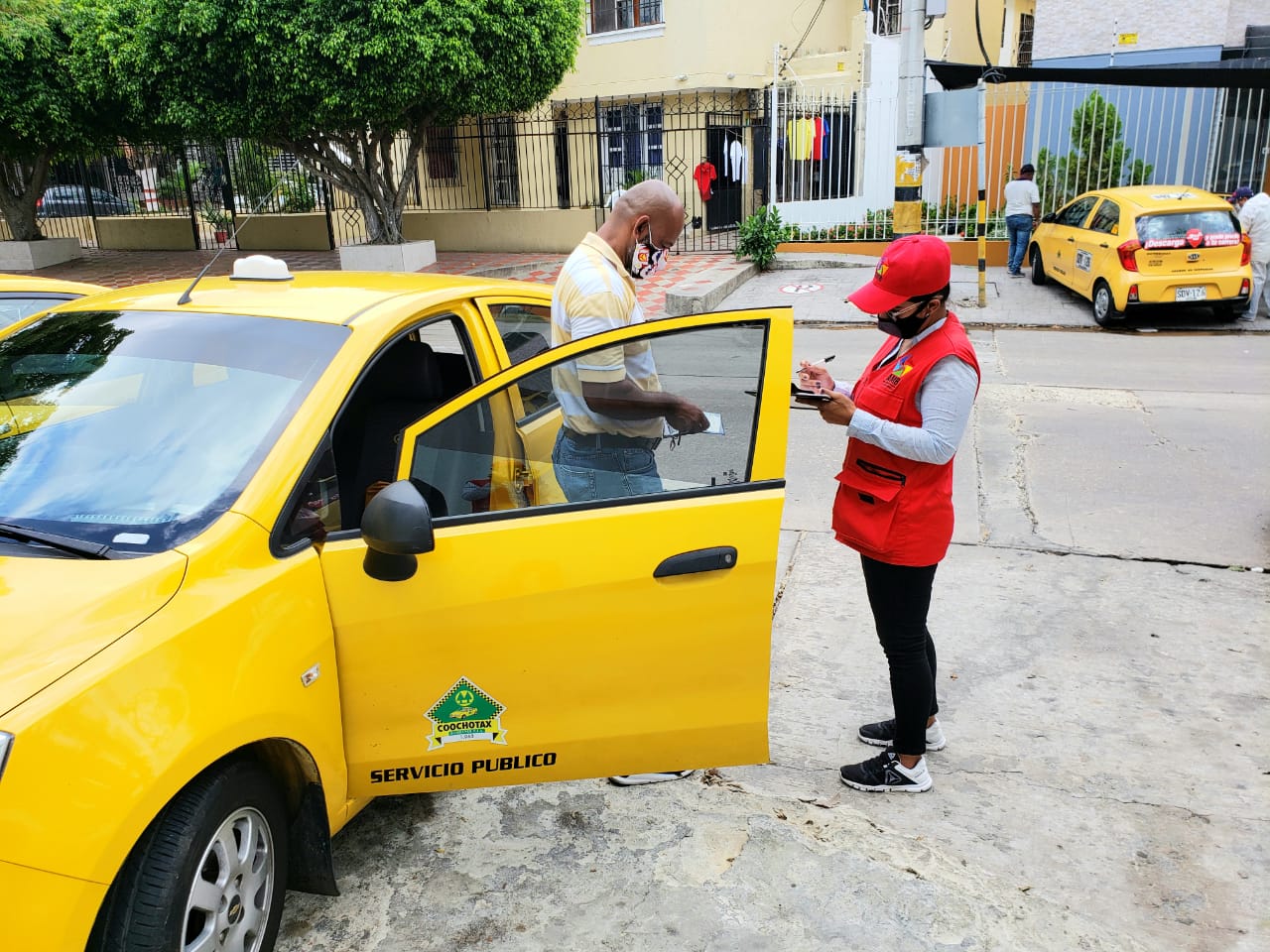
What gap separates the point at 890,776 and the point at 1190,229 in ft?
35.2

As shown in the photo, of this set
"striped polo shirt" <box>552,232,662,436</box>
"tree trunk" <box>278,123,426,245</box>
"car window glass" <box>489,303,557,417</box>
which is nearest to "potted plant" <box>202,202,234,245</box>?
"tree trunk" <box>278,123,426,245</box>

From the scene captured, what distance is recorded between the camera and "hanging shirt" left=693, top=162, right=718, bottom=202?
20.1 metres

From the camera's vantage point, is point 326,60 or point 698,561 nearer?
point 698,561

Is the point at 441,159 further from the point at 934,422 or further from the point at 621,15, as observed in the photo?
the point at 934,422

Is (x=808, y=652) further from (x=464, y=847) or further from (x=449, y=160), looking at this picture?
(x=449, y=160)

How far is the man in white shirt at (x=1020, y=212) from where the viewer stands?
14766mm

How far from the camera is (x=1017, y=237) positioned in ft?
50.4

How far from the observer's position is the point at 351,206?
71.0 ft

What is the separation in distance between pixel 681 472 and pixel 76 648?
1.45 meters

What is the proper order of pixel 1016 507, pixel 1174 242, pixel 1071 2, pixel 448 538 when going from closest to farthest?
pixel 448 538 → pixel 1016 507 → pixel 1174 242 → pixel 1071 2

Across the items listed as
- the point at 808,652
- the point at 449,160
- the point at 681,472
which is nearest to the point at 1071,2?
the point at 449,160

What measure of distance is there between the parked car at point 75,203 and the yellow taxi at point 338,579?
80.2 ft

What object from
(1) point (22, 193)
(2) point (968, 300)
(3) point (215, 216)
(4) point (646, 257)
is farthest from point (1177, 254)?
(1) point (22, 193)

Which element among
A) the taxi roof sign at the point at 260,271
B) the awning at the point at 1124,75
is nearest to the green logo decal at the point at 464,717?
the taxi roof sign at the point at 260,271
